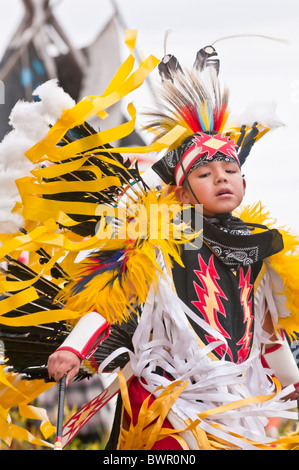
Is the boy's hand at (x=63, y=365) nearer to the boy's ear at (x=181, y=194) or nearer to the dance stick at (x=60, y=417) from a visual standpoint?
the dance stick at (x=60, y=417)

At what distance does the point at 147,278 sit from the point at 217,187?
404 mm

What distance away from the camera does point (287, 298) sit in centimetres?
213

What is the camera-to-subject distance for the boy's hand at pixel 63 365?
167 centimetres

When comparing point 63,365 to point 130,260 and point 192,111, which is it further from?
point 192,111

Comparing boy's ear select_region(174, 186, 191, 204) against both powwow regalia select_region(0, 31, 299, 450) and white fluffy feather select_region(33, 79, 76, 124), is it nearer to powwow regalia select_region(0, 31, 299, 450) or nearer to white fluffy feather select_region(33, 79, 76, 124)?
powwow regalia select_region(0, 31, 299, 450)

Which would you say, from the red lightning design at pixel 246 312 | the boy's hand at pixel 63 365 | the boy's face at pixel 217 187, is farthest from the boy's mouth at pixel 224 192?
the boy's hand at pixel 63 365

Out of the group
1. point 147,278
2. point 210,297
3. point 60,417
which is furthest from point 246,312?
point 60,417

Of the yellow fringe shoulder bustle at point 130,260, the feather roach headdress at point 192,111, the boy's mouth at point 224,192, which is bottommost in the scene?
the yellow fringe shoulder bustle at point 130,260

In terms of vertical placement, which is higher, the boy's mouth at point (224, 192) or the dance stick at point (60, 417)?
the boy's mouth at point (224, 192)

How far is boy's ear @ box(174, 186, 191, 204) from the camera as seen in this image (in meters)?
2.11

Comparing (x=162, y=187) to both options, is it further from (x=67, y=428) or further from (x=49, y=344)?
(x=67, y=428)
